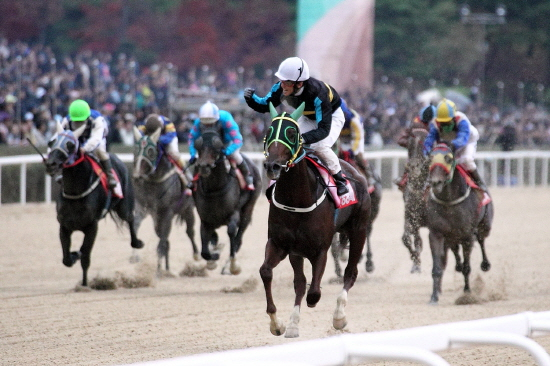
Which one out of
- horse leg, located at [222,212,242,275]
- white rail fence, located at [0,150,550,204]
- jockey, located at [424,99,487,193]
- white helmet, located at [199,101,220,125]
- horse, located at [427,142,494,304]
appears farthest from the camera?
white rail fence, located at [0,150,550,204]

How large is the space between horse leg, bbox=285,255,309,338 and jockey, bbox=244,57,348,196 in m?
0.57

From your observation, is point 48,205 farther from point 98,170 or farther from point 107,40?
point 107,40

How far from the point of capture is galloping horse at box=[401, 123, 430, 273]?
927 centimetres

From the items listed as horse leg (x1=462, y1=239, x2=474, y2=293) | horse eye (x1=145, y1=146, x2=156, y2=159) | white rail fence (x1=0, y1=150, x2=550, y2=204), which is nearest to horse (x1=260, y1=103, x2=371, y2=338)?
horse leg (x1=462, y1=239, x2=474, y2=293)

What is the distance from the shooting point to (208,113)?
8.76 metres

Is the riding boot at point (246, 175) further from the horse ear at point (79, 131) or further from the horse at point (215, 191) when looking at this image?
the horse ear at point (79, 131)

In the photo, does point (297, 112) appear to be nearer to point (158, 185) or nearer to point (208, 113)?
point (208, 113)

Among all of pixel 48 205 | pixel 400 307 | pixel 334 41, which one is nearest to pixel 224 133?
pixel 400 307

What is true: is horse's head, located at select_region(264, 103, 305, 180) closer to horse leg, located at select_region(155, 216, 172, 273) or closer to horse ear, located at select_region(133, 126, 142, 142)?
horse leg, located at select_region(155, 216, 172, 273)

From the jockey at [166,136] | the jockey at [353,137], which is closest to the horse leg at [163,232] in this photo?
the jockey at [166,136]

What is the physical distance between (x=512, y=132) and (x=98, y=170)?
16042 mm

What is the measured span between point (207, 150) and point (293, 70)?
109 inches

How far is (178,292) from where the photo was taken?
870 centimetres

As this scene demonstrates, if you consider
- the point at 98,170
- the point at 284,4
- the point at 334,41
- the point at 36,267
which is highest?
the point at 284,4
